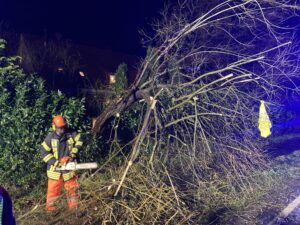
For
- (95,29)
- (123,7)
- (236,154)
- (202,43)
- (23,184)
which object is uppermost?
(123,7)

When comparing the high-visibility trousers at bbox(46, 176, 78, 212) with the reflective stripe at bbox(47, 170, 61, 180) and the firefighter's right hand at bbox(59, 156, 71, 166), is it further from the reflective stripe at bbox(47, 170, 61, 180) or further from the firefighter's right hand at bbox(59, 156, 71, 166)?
the firefighter's right hand at bbox(59, 156, 71, 166)

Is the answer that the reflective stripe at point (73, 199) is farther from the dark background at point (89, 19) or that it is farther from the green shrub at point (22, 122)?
the dark background at point (89, 19)

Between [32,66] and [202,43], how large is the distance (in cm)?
433

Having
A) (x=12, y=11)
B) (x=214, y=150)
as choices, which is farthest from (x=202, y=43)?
(x=12, y=11)

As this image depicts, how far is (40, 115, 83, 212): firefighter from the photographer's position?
195 inches

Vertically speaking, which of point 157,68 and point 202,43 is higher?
point 202,43

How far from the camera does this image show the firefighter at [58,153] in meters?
4.96

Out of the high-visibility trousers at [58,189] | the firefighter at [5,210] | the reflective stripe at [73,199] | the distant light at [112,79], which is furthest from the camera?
the distant light at [112,79]

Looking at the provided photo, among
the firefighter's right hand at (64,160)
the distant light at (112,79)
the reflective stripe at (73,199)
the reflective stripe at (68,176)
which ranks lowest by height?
the reflective stripe at (73,199)

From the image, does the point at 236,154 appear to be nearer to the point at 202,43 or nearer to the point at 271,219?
the point at 271,219

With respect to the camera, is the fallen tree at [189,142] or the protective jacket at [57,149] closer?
the fallen tree at [189,142]

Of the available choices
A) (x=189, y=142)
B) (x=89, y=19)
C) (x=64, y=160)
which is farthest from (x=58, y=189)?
(x=89, y=19)

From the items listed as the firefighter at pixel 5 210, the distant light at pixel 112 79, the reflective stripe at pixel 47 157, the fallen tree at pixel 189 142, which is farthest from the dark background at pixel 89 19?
the firefighter at pixel 5 210

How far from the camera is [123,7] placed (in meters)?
11.2
